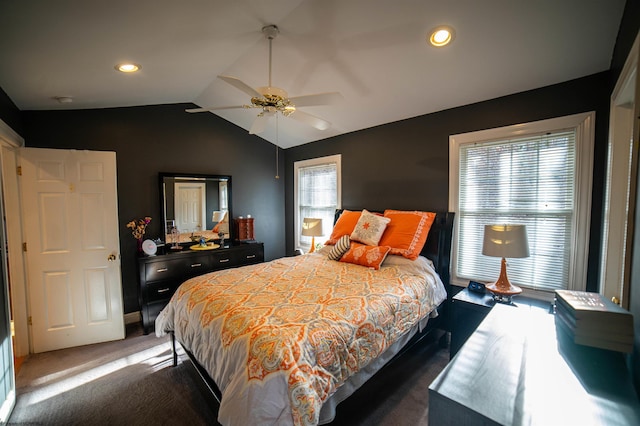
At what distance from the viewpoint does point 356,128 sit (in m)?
3.73

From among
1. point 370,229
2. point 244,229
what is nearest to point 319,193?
point 244,229

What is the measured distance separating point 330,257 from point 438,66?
2099mm

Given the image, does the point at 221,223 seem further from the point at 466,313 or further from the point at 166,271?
the point at 466,313

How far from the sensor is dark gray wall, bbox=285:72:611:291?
2148 millimetres

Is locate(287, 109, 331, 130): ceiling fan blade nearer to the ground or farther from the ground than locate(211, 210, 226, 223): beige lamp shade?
farther from the ground

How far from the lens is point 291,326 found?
1.49 m

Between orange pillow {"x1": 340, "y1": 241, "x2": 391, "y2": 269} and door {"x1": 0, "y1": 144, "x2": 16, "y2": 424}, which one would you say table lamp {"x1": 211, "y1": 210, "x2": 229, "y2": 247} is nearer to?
orange pillow {"x1": 340, "y1": 241, "x2": 391, "y2": 269}

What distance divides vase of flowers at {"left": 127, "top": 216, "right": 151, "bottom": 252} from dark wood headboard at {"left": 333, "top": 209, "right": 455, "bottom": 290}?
3.26 meters

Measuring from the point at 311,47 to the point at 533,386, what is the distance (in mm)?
2575

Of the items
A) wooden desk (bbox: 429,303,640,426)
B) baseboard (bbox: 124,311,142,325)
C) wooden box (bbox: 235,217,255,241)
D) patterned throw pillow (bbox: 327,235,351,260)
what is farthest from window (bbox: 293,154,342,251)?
wooden desk (bbox: 429,303,640,426)

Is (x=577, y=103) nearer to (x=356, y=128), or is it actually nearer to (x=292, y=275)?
(x=356, y=128)

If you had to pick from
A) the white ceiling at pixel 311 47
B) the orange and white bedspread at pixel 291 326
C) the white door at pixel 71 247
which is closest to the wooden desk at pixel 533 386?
the orange and white bedspread at pixel 291 326

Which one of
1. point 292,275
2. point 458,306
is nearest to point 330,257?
point 292,275

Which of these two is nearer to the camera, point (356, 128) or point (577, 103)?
point (577, 103)
